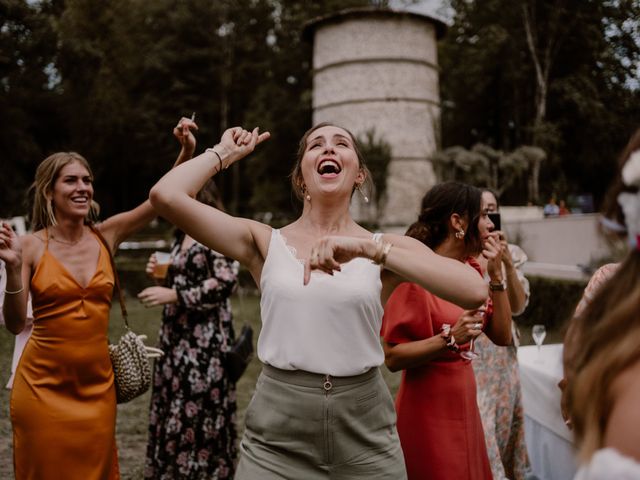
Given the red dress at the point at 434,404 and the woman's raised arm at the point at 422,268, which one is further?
the red dress at the point at 434,404

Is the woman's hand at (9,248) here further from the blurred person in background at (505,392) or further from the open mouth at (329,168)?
the blurred person in background at (505,392)

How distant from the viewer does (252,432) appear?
2.24 m

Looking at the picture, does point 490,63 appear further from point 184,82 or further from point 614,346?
point 614,346

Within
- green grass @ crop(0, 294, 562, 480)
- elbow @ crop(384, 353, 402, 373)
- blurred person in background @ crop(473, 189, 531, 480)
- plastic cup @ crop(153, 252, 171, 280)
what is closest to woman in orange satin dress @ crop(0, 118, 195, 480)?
plastic cup @ crop(153, 252, 171, 280)

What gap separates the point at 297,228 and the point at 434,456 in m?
1.22

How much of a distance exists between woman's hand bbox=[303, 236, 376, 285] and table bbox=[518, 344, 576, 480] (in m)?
2.40

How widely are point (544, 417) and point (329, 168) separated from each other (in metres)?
2.86

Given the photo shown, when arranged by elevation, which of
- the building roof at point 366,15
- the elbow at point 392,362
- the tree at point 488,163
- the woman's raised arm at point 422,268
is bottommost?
the elbow at point 392,362

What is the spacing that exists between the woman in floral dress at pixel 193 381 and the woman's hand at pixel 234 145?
76.8 inches

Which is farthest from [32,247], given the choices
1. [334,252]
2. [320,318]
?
[334,252]

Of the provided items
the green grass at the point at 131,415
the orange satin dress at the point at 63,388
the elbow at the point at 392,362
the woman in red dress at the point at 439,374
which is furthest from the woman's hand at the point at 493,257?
the orange satin dress at the point at 63,388

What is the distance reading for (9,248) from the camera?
296 centimetres

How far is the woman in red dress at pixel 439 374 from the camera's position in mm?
2783

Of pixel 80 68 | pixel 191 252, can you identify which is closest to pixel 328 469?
pixel 191 252
